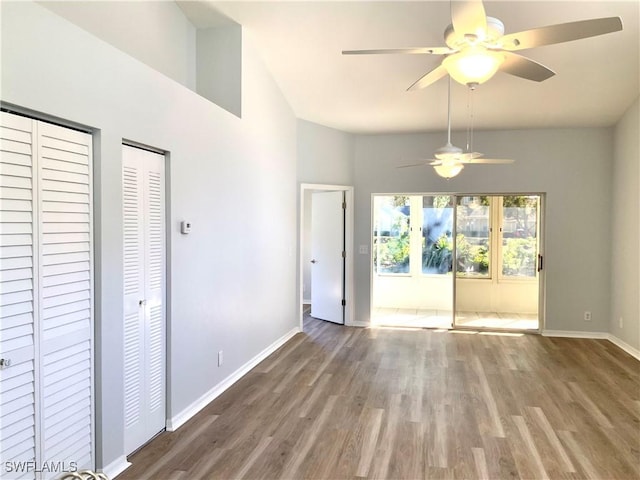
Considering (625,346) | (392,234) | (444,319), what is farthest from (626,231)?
(392,234)

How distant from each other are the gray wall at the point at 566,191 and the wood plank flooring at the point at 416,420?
96 cm

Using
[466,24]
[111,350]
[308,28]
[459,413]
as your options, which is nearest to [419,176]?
[308,28]

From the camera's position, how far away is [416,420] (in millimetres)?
3467

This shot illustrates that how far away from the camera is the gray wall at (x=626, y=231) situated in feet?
17.4

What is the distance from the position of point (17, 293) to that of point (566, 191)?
6487 millimetres

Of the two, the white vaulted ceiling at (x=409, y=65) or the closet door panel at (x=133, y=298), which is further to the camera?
the white vaulted ceiling at (x=409, y=65)

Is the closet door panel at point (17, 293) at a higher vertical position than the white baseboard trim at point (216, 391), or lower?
higher

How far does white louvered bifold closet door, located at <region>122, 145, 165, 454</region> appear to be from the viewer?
2.83m

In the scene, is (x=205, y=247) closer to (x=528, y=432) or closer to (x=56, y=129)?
(x=56, y=129)

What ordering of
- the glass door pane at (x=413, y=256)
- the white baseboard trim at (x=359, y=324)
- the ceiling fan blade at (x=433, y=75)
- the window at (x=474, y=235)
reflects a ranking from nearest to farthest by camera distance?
the ceiling fan blade at (x=433, y=75) → the white baseboard trim at (x=359, y=324) → the window at (x=474, y=235) → the glass door pane at (x=413, y=256)

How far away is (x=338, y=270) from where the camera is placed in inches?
273

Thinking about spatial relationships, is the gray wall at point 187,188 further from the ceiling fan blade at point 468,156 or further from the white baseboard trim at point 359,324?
the ceiling fan blade at point 468,156

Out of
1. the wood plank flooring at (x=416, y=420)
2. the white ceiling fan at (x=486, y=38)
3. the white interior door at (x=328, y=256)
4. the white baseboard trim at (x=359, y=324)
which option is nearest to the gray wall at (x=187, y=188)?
the wood plank flooring at (x=416, y=420)

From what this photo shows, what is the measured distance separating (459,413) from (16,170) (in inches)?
135
